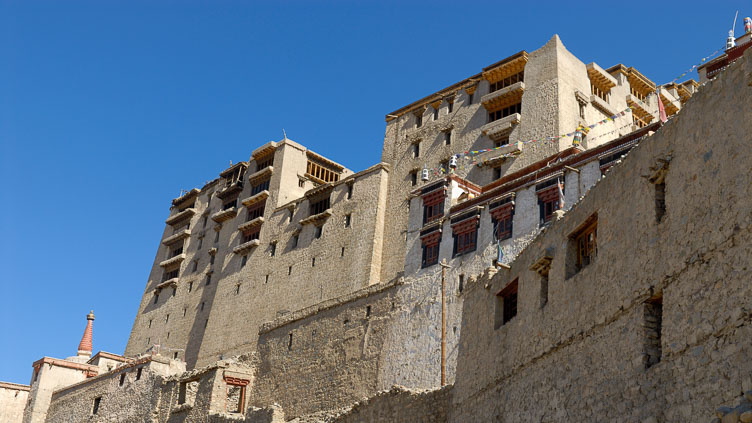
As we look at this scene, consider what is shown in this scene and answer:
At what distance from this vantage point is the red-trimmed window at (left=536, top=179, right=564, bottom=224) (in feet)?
94.0

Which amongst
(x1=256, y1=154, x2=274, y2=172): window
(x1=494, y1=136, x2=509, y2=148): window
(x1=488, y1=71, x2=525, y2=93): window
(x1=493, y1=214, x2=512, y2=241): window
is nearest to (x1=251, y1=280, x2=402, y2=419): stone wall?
(x1=493, y1=214, x2=512, y2=241): window

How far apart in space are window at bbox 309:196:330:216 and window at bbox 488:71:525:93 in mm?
10470

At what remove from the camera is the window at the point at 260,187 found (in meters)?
50.3

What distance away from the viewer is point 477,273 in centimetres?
2934

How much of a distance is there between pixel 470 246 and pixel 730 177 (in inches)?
804

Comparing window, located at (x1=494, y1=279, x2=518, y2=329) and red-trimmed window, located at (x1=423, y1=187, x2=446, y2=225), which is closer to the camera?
window, located at (x1=494, y1=279, x2=518, y2=329)

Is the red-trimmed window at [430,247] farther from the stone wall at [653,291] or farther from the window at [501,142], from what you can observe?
the stone wall at [653,291]

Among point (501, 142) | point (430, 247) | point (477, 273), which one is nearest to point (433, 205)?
point (430, 247)

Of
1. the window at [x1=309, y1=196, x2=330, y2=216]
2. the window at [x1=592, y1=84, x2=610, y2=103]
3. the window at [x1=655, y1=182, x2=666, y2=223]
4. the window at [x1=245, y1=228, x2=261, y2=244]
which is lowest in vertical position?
the window at [x1=655, y1=182, x2=666, y2=223]

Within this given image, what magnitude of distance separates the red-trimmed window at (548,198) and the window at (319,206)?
17503 mm

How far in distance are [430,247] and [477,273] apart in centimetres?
312

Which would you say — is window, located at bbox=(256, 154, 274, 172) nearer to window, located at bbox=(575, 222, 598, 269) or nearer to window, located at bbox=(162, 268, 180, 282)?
window, located at bbox=(162, 268, 180, 282)

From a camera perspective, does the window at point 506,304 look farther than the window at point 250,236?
No

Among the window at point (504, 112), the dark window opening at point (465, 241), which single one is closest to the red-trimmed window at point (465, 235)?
the dark window opening at point (465, 241)
